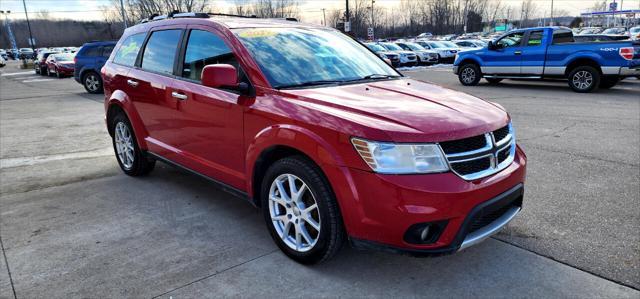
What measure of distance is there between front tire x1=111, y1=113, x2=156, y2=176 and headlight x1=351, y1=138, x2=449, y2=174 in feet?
10.6

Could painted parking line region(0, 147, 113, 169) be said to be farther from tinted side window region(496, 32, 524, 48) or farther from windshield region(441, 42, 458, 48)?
windshield region(441, 42, 458, 48)

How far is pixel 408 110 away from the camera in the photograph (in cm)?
287

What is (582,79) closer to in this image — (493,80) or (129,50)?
(493,80)

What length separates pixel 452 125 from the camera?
106 inches

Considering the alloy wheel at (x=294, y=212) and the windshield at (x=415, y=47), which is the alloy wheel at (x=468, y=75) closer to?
Result: the windshield at (x=415, y=47)

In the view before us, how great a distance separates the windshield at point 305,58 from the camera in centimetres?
344

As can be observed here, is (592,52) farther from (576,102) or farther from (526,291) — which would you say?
(526,291)

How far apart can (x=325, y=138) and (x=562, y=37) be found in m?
12.7

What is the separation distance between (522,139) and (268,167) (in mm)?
4959

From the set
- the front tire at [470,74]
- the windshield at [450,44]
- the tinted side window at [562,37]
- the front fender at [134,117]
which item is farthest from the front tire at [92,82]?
the windshield at [450,44]

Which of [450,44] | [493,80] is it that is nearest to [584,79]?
[493,80]

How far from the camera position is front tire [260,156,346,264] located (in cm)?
281

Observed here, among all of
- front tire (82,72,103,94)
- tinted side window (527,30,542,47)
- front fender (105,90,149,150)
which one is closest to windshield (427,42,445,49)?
tinted side window (527,30,542,47)

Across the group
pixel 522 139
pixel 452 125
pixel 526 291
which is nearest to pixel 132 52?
pixel 452 125
